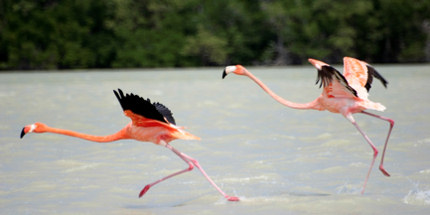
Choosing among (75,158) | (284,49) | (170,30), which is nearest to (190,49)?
(170,30)

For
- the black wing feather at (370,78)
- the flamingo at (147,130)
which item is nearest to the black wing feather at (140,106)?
the flamingo at (147,130)

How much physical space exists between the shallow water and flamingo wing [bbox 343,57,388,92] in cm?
90

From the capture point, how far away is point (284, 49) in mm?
40594

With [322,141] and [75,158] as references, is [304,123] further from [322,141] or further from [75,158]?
[75,158]

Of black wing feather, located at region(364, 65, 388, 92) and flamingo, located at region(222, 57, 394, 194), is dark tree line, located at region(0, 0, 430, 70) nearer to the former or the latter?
black wing feather, located at region(364, 65, 388, 92)

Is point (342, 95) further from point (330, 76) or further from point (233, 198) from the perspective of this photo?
point (233, 198)

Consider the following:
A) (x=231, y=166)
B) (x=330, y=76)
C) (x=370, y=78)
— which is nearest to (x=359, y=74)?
(x=370, y=78)

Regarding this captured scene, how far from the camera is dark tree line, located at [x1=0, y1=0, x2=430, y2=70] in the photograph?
130ft

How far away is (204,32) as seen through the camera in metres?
40.9

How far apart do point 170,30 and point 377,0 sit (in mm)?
12711

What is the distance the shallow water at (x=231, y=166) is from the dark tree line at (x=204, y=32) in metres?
27.2

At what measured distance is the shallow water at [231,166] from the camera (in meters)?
5.67

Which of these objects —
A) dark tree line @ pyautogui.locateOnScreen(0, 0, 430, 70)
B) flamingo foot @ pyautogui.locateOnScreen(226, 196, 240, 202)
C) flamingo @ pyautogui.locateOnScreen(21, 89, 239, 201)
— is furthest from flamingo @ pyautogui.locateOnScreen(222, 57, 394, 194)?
dark tree line @ pyautogui.locateOnScreen(0, 0, 430, 70)

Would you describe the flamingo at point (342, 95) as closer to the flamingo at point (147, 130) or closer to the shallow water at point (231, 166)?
the shallow water at point (231, 166)
